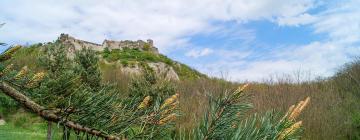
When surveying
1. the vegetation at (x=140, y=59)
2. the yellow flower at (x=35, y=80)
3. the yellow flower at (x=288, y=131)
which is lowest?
the yellow flower at (x=288, y=131)

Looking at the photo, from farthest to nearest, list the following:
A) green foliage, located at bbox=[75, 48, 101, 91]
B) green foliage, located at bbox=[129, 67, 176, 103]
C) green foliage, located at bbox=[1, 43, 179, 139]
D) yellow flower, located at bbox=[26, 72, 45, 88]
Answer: green foliage, located at bbox=[75, 48, 101, 91] < green foliage, located at bbox=[129, 67, 176, 103] < yellow flower, located at bbox=[26, 72, 45, 88] < green foliage, located at bbox=[1, 43, 179, 139]

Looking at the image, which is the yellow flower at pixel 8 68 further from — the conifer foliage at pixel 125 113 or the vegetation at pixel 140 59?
the vegetation at pixel 140 59

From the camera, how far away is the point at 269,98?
505 inches

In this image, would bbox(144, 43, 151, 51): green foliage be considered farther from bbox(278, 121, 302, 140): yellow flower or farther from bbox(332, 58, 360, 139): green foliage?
bbox(278, 121, 302, 140): yellow flower

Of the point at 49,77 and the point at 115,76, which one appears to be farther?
the point at 115,76

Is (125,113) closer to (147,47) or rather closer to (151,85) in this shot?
(151,85)

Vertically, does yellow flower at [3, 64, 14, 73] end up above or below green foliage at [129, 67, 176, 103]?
below

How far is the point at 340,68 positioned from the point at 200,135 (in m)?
19.6

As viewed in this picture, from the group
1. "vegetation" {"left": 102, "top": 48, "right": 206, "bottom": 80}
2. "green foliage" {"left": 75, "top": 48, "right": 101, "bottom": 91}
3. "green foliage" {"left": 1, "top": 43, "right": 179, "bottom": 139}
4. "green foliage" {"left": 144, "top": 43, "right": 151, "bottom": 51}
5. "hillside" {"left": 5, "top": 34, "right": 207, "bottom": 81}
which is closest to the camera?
"green foliage" {"left": 1, "top": 43, "right": 179, "bottom": 139}

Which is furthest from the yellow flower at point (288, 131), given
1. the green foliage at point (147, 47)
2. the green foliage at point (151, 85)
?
the green foliage at point (147, 47)

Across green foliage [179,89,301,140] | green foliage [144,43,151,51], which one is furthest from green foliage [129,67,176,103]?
green foliage [144,43,151,51]

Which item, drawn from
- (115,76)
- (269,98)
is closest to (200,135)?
(269,98)

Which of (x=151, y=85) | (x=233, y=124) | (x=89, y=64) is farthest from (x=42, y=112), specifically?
(x=89, y=64)

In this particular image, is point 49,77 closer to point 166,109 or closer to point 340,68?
point 166,109
